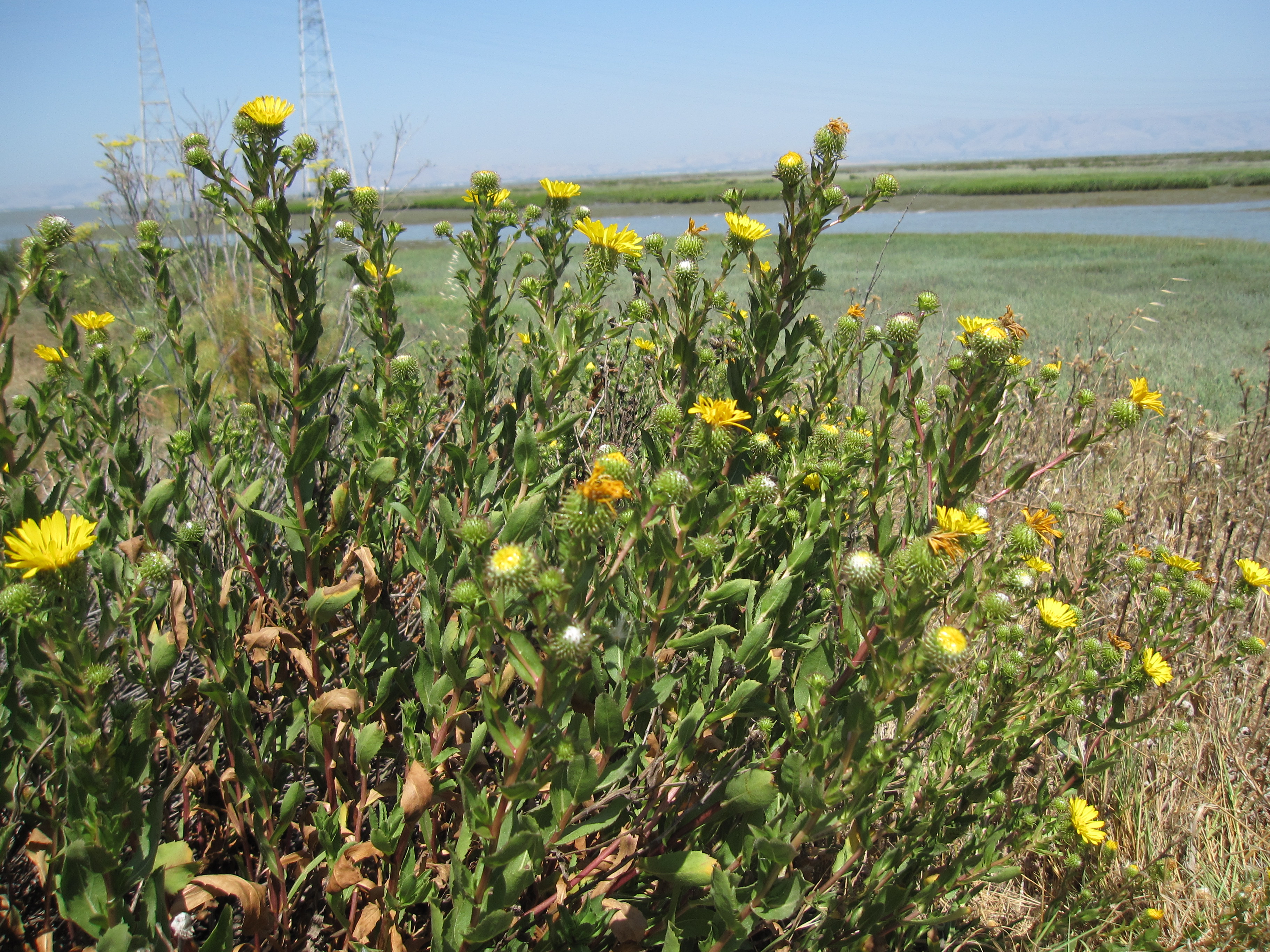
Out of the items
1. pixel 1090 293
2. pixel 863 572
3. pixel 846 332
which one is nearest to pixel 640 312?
pixel 846 332

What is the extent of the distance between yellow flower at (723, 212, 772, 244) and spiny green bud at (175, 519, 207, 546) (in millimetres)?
1484

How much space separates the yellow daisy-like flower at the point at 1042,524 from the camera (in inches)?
70.8

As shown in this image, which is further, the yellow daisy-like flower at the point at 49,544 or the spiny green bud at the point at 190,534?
the spiny green bud at the point at 190,534

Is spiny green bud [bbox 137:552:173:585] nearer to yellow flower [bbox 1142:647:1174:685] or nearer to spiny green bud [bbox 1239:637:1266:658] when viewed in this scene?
yellow flower [bbox 1142:647:1174:685]

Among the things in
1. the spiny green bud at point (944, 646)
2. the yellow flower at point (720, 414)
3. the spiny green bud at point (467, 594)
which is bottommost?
the spiny green bud at point (944, 646)

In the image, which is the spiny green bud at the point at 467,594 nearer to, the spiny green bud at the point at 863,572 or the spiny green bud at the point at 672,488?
the spiny green bud at the point at 672,488

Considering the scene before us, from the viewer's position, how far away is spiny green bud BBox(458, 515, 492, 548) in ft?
4.48

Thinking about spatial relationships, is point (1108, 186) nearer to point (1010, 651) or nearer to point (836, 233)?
point (836, 233)

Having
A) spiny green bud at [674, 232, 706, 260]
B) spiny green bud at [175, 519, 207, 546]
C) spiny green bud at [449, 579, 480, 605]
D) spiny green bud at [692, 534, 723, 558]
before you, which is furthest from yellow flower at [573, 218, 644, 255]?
spiny green bud at [175, 519, 207, 546]

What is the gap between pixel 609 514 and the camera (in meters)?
1.22

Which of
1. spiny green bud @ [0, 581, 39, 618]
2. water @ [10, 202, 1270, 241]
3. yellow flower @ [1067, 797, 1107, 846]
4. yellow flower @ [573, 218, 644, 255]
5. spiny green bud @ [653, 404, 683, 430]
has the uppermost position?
water @ [10, 202, 1270, 241]

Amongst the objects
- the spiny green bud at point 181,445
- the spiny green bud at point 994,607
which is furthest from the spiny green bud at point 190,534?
the spiny green bud at point 994,607

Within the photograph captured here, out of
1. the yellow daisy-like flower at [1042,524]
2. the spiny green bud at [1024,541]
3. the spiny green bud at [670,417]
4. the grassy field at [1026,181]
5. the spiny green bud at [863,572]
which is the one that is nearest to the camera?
the spiny green bud at [863,572]

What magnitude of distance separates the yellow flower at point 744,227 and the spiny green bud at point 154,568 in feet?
5.01
